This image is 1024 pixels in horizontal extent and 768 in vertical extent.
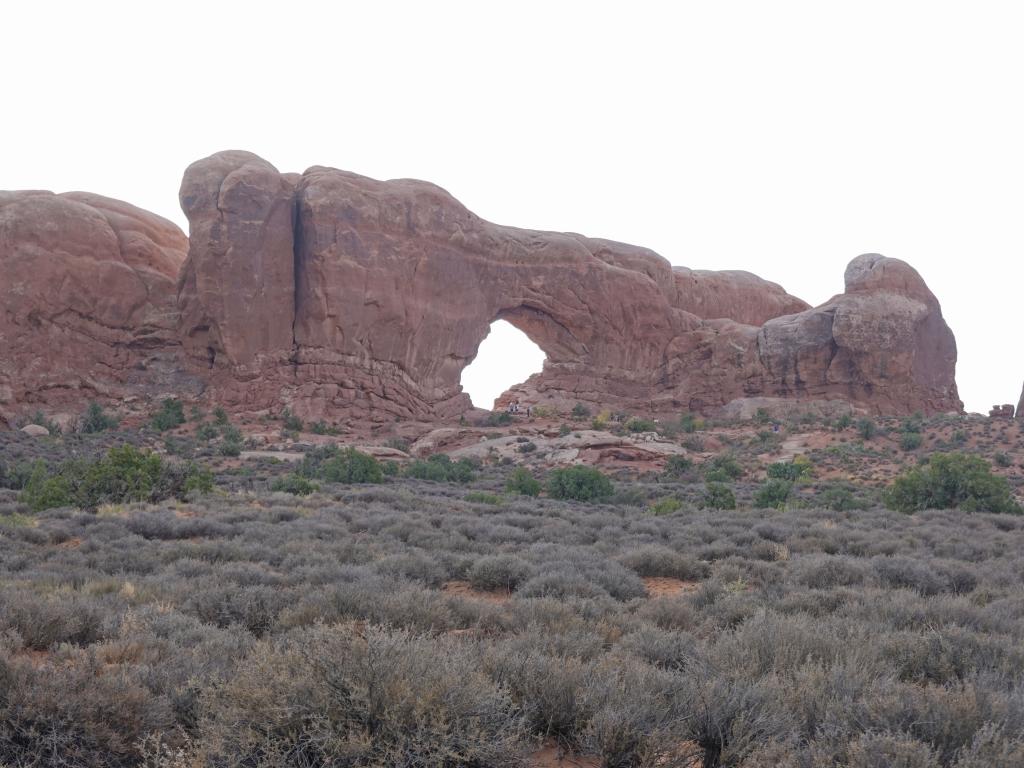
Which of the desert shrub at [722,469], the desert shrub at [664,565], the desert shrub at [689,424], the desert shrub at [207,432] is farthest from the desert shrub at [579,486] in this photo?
the desert shrub at [689,424]

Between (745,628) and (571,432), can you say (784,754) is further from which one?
(571,432)

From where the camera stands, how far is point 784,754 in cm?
312

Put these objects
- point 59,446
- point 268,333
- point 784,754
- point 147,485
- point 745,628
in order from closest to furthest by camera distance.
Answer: point 784,754, point 745,628, point 147,485, point 59,446, point 268,333

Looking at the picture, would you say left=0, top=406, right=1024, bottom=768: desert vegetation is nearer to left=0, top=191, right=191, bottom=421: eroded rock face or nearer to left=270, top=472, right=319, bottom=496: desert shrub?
left=270, top=472, right=319, bottom=496: desert shrub

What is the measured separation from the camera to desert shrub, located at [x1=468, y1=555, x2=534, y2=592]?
27.8ft

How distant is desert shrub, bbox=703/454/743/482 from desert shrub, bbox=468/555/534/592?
60.0ft

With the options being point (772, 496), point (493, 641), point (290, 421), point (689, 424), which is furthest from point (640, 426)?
point (493, 641)

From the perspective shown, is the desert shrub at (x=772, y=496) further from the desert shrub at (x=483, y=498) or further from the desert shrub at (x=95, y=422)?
the desert shrub at (x=95, y=422)

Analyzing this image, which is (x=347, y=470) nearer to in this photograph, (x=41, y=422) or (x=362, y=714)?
(x=41, y=422)

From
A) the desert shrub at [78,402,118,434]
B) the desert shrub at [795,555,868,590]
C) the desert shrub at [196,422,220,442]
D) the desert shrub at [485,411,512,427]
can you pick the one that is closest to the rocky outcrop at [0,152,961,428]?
the desert shrub at [485,411,512,427]

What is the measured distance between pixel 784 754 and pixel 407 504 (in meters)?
12.8

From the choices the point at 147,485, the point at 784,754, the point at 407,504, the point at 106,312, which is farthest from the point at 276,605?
the point at 106,312

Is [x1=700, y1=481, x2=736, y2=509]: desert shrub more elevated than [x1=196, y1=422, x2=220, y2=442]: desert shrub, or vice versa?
[x1=700, y1=481, x2=736, y2=509]: desert shrub

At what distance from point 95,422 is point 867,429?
32.1 m
